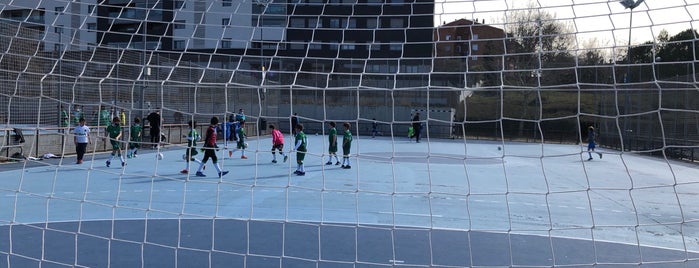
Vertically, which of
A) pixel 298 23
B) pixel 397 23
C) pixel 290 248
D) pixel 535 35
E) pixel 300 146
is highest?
pixel 298 23

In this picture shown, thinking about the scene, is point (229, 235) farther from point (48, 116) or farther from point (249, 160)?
point (48, 116)

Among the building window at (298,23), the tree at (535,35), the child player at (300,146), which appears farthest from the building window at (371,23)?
the child player at (300,146)

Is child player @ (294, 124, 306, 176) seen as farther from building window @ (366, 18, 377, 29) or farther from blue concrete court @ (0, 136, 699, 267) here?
building window @ (366, 18, 377, 29)

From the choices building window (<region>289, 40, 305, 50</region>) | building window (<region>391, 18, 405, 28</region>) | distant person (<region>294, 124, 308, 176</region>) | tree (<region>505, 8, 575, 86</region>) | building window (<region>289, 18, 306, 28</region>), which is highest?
building window (<region>289, 18, 306, 28</region>)

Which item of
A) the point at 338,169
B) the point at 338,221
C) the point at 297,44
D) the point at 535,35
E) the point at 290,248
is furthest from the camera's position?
the point at 338,169

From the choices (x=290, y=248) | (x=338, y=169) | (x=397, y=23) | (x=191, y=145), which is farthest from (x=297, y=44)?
(x=338, y=169)

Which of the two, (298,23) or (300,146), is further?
(300,146)

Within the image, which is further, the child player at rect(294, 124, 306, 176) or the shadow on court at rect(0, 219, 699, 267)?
the child player at rect(294, 124, 306, 176)

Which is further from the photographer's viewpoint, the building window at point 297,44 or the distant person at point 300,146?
the distant person at point 300,146

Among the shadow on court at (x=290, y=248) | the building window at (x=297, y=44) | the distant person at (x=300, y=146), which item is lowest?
the shadow on court at (x=290, y=248)

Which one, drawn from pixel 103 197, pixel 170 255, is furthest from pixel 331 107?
pixel 170 255

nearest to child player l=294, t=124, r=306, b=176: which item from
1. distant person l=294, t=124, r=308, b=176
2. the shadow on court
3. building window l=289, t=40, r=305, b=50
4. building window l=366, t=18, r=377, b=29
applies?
distant person l=294, t=124, r=308, b=176

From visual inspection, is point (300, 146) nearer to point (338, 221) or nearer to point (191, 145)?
point (191, 145)

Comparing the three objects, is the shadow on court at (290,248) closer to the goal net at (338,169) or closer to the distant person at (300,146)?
the goal net at (338,169)
